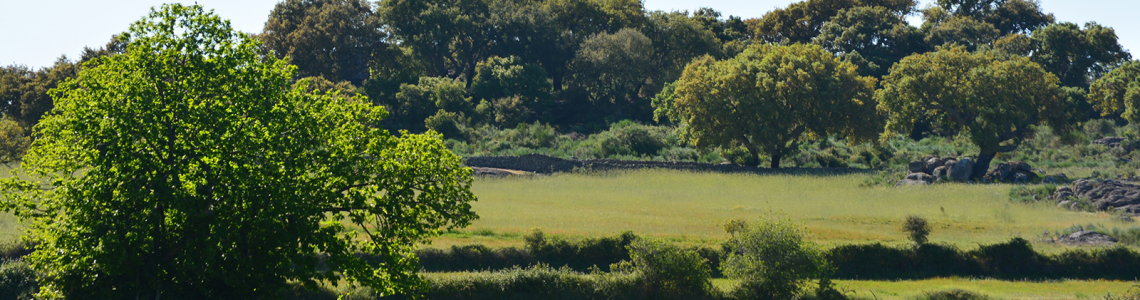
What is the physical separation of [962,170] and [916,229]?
21.0 m

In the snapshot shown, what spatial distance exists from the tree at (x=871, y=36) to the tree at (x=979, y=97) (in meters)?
27.2

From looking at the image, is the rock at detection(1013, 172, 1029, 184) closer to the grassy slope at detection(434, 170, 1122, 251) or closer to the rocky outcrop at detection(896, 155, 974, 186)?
the rocky outcrop at detection(896, 155, 974, 186)

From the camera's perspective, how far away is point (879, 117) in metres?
52.0

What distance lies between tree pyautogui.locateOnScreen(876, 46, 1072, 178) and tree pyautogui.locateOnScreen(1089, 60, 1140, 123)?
630 inches

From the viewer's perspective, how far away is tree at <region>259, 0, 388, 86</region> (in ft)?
Result: 221

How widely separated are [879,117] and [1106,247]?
2591 centimetres

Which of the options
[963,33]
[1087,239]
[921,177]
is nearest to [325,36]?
[921,177]

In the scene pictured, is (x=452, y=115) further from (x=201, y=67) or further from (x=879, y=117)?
(x=201, y=67)

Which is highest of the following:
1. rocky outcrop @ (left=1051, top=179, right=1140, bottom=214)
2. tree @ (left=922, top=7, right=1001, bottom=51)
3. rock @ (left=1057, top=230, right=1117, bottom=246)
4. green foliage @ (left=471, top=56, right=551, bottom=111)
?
tree @ (left=922, top=7, right=1001, bottom=51)

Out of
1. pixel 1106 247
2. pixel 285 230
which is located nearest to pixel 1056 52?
pixel 1106 247

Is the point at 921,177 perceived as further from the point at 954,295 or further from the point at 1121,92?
the point at 1121,92

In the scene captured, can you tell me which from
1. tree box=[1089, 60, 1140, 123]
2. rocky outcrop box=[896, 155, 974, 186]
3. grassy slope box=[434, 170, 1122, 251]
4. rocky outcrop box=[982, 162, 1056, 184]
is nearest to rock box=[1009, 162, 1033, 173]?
rocky outcrop box=[982, 162, 1056, 184]

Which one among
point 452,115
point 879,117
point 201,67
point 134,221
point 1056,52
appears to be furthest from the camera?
point 1056,52

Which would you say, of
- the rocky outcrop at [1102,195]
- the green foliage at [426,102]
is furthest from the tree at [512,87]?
the rocky outcrop at [1102,195]
